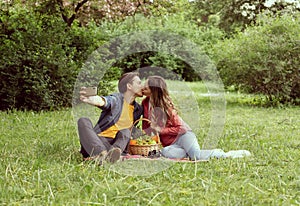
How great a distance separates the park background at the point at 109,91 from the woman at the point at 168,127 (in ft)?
1.16

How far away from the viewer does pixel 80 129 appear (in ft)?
15.8

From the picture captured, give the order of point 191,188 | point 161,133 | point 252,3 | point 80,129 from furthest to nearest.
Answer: point 252,3
point 161,133
point 80,129
point 191,188

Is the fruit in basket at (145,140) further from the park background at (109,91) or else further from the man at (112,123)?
the park background at (109,91)

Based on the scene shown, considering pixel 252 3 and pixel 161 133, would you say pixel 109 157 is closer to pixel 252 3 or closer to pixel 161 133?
pixel 161 133

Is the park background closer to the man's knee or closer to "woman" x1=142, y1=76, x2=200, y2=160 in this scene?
the man's knee

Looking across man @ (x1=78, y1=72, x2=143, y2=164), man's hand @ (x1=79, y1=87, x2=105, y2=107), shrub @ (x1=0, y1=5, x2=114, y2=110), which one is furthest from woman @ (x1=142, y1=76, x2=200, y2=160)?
shrub @ (x1=0, y1=5, x2=114, y2=110)

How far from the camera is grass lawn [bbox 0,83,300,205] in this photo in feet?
11.7

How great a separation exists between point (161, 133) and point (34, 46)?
4804mm

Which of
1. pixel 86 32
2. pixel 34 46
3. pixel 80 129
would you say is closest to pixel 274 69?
pixel 86 32

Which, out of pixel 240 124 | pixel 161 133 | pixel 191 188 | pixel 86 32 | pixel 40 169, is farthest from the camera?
pixel 86 32

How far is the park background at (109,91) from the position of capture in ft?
12.2

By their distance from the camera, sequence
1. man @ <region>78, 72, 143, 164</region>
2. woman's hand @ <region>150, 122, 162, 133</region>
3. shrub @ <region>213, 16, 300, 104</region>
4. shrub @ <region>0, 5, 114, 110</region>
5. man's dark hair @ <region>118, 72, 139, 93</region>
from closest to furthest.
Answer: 1. man @ <region>78, 72, 143, 164</region>
2. man's dark hair @ <region>118, 72, 139, 93</region>
3. woman's hand @ <region>150, 122, 162, 133</region>
4. shrub @ <region>0, 5, 114, 110</region>
5. shrub @ <region>213, 16, 300, 104</region>

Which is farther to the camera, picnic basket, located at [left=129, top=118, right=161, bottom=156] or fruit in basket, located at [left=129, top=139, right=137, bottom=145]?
fruit in basket, located at [left=129, top=139, right=137, bottom=145]

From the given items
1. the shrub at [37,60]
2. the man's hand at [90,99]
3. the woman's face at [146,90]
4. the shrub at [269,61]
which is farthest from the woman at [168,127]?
the shrub at [269,61]
